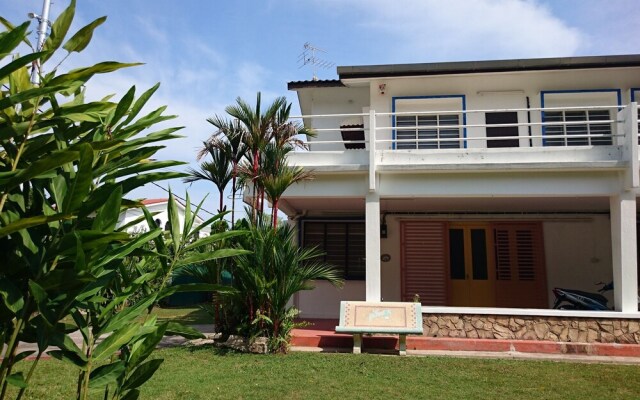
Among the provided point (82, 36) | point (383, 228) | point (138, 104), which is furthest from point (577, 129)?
point (82, 36)

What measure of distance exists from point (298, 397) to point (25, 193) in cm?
448

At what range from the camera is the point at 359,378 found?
652 centimetres

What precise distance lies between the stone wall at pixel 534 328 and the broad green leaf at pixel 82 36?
824 centimetres

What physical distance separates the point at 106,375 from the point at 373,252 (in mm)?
7420

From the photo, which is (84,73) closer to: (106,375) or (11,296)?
(11,296)

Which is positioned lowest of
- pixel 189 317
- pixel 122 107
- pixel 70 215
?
pixel 189 317

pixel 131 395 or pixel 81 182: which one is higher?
pixel 81 182

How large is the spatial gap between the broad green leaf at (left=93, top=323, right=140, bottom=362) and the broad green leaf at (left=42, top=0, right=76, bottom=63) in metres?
1.32

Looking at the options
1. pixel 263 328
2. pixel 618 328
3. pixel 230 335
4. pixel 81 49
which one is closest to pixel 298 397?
pixel 263 328

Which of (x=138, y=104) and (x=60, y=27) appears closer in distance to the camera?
(x=60, y=27)

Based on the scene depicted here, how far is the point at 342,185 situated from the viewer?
967 centimetres

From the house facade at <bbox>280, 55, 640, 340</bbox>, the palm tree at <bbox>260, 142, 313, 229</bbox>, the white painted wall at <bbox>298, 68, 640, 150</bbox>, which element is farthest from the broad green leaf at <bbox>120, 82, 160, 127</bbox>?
the white painted wall at <bbox>298, 68, 640, 150</bbox>

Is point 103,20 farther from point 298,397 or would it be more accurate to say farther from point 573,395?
point 573,395

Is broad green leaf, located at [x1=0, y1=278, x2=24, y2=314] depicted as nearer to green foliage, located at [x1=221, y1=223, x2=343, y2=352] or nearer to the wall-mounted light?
green foliage, located at [x1=221, y1=223, x2=343, y2=352]
